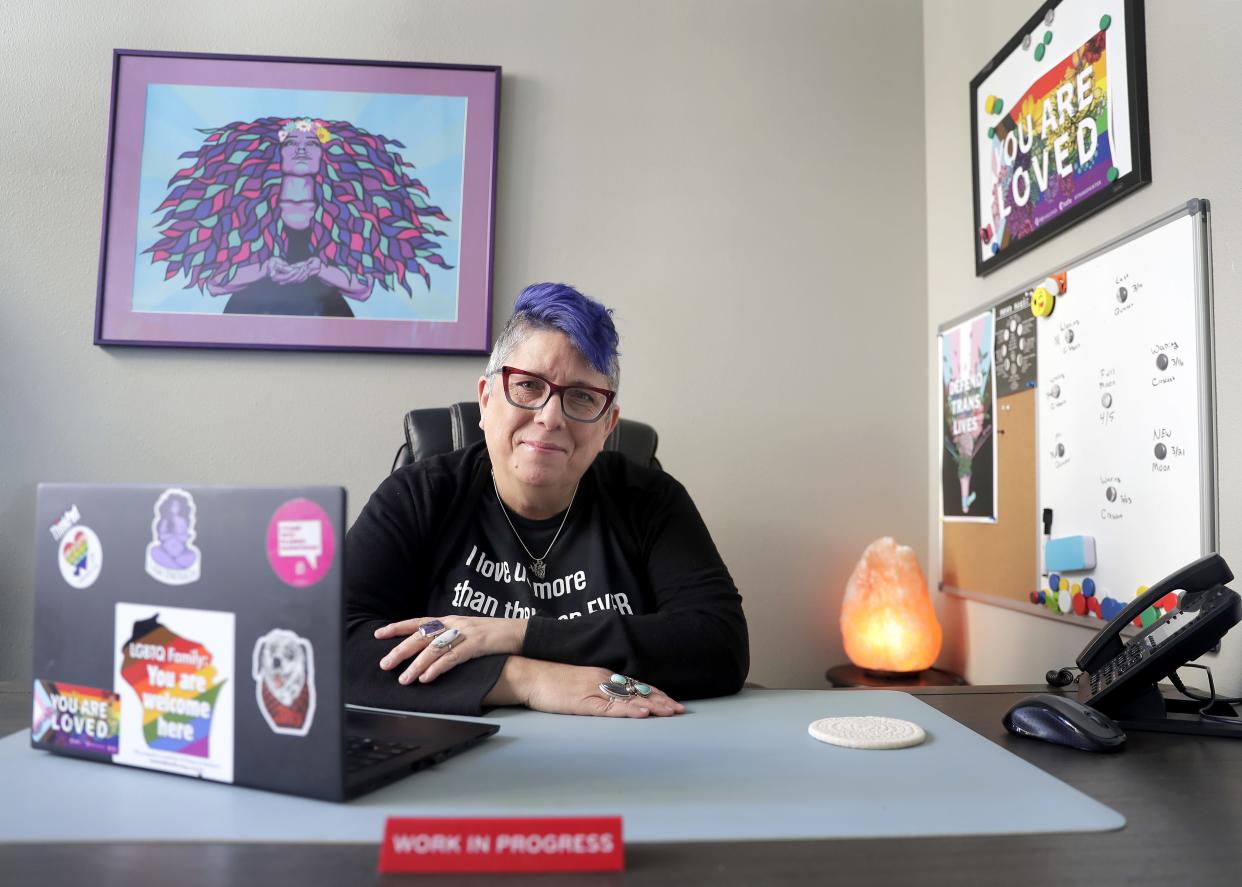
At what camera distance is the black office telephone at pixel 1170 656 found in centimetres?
91

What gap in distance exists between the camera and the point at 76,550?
71 centimetres

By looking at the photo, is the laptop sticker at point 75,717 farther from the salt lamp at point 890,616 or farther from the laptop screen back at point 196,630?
the salt lamp at point 890,616

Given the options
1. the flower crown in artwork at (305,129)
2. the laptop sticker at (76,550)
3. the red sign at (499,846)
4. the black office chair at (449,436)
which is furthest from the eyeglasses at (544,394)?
the flower crown in artwork at (305,129)

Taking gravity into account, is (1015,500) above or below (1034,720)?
above

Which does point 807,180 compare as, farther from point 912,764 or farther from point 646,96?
point 912,764

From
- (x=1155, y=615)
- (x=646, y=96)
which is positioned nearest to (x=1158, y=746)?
(x=1155, y=615)

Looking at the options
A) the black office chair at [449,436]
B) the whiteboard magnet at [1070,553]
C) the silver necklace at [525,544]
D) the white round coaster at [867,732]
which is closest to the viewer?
the white round coaster at [867,732]

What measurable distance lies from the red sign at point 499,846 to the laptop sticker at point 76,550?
0.36 m

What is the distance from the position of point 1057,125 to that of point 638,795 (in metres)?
1.59

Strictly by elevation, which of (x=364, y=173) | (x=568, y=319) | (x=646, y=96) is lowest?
(x=568, y=319)

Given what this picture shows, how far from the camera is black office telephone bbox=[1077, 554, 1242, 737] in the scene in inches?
35.6

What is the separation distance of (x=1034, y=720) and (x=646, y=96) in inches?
76.6

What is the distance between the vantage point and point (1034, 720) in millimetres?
881

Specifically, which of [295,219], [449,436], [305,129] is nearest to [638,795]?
[449,436]
